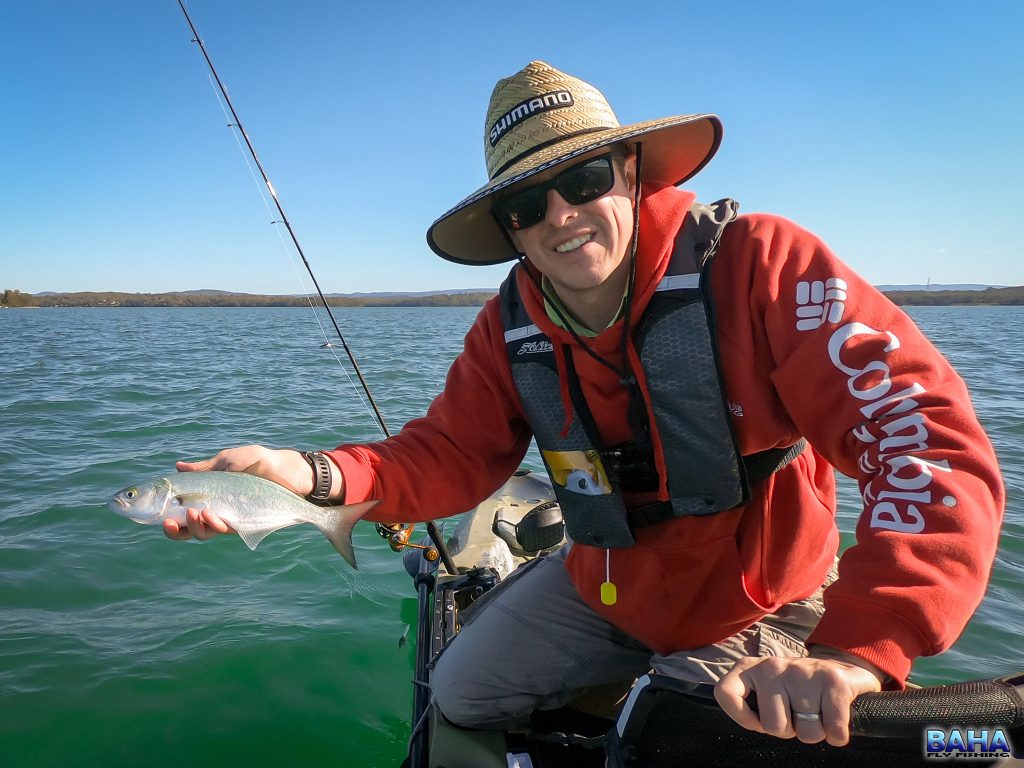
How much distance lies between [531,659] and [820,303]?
75.2 inches

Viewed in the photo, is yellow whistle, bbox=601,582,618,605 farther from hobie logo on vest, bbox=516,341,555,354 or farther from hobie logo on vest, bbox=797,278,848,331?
hobie logo on vest, bbox=797,278,848,331

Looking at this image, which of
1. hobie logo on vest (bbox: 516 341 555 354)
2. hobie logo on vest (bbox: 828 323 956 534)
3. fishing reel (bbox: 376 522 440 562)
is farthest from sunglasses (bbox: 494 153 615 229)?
fishing reel (bbox: 376 522 440 562)

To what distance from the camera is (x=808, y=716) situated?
136 cm

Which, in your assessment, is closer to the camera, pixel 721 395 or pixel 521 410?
pixel 721 395

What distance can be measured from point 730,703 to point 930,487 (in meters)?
0.81

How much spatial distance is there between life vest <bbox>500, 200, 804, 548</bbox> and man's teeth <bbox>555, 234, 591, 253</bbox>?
1.13ft

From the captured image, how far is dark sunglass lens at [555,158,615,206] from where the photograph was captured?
8.41 ft

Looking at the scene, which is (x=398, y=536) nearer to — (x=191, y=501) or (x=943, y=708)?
(x=191, y=501)

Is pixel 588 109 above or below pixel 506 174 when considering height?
above

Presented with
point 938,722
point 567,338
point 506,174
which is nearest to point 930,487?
point 938,722

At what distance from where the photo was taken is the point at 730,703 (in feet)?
4.66

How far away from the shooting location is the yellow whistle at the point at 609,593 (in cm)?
280

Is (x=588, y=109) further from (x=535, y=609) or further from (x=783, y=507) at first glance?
(x=535, y=609)

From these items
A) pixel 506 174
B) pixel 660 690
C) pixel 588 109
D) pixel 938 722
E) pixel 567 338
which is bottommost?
pixel 660 690
